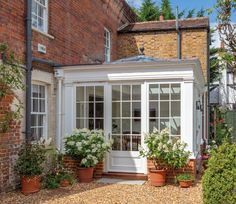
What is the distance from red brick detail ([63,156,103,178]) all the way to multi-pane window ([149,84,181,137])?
1.70 m

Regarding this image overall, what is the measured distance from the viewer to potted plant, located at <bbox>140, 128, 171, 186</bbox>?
787 cm

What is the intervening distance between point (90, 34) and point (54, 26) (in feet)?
9.13

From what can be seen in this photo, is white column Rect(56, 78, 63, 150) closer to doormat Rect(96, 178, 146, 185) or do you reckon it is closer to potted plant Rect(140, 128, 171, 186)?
doormat Rect(96, 178, 146, 185)

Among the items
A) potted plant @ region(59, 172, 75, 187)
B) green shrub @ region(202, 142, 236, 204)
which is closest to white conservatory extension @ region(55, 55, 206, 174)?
potted plant @ region(59, 172, 75, 187)

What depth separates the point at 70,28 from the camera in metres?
10.3

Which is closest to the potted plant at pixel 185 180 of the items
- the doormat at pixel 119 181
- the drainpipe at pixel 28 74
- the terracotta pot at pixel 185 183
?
the terracotta pot at pixel 185 183

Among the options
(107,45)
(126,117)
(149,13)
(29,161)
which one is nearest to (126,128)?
(126,117)

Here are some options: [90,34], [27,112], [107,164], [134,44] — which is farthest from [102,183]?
[134,44]

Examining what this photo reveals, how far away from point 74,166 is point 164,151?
2.54 m

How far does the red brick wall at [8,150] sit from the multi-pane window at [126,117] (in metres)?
2.62

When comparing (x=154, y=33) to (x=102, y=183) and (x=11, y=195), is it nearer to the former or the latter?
(x=102, y=183)

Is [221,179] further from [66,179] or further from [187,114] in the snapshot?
[66,179]

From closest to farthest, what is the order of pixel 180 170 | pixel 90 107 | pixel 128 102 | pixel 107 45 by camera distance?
pixel 180 170
pixel 128 102
pixel 90 107
pixel 107 45

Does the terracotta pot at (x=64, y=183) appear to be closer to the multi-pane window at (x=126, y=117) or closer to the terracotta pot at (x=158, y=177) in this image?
the multi-pane window at (x=126, y=117)
